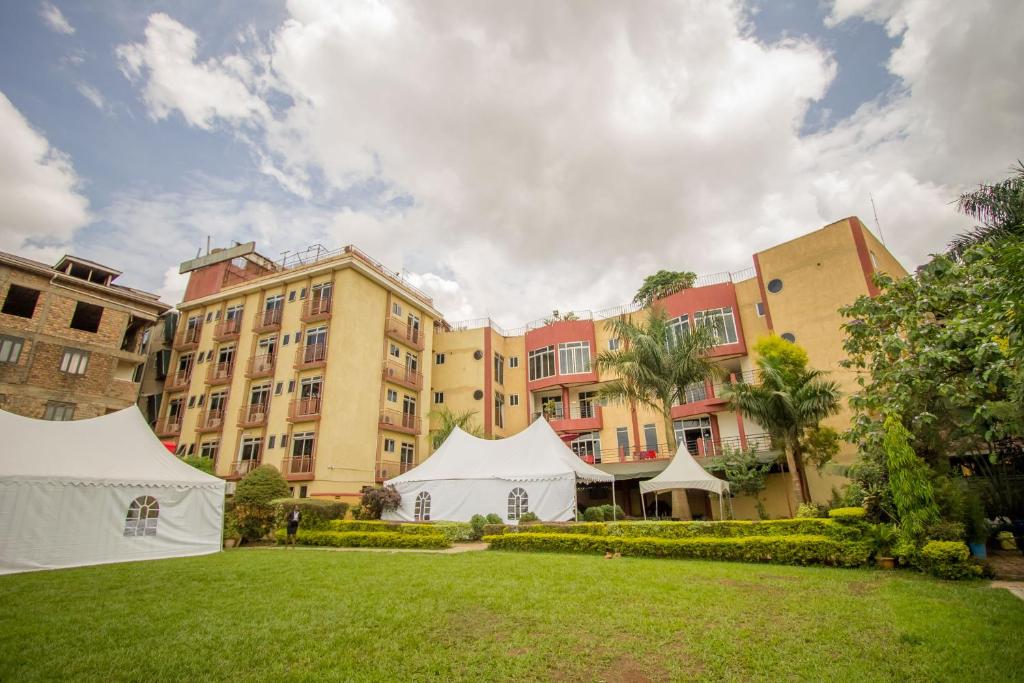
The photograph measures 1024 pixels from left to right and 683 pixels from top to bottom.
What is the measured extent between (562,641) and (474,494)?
14390 mm

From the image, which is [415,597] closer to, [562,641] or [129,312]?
[562,641]

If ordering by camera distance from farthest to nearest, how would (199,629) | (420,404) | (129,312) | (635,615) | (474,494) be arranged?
(420,404) < (129,312) < (474,494) < (635,615) < (199,629)

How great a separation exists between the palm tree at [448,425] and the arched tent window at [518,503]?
8532 millimetres

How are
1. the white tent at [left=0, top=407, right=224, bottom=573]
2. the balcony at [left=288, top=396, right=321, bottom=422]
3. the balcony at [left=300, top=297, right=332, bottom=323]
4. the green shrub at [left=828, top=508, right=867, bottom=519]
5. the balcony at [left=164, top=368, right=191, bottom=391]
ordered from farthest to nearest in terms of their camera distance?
the balcony at [left=164, top=368, right=191, bottom=391]
the balcony at [left=300, top=297, right=332, bottom=323]
the balcony at [left=288, top=396, right=321, bottom=422]
the white tent at [left=0, top=407, right=224, bottom=573]
the green shrub at [left=828, top=508, right=867, bottom=519]

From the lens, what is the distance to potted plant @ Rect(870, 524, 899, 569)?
10.1 metres

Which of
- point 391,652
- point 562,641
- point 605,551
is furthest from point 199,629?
point 605,551

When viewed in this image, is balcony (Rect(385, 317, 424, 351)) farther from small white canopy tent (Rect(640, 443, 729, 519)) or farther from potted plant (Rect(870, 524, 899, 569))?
potted plant (Rect(870, 524, 899, 569))

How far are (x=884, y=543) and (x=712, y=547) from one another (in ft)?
11.7

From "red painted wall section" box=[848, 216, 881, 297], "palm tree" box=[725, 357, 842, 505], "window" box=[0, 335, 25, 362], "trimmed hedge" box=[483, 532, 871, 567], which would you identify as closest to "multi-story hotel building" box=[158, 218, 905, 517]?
"red painted wall section" box=[848, 216, 881, 297]

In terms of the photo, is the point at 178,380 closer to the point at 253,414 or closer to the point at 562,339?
the point at 253,414

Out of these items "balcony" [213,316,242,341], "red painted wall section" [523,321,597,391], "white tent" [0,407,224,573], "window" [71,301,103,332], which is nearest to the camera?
"white tent" [0,407,224,573]

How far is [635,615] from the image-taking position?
6.73 metres

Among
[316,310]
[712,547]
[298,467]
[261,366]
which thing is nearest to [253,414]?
[261,366]

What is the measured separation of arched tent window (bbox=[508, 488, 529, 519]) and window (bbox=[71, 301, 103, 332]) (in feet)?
82.1
